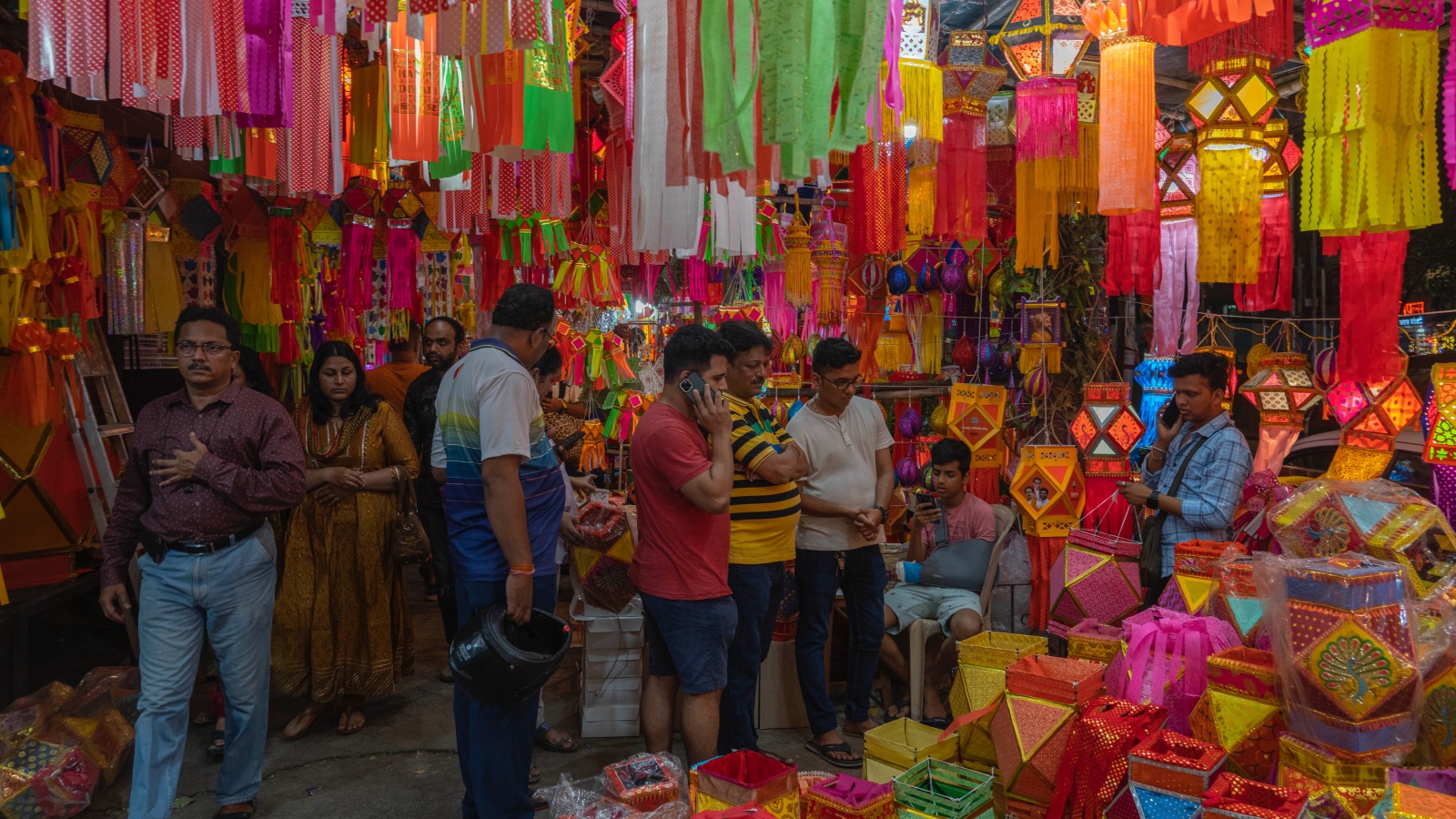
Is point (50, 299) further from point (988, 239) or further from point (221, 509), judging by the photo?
point (988, 239)

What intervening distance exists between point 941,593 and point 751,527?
1.15 metres

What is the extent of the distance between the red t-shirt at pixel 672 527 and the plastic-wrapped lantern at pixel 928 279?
10.4 ft

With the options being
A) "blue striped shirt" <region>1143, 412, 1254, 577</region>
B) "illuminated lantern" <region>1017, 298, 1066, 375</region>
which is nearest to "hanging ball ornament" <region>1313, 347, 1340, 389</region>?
"illuminated lantern" <region>1017, 298, 1066, 375</region>

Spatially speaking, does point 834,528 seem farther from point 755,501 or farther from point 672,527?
point 672,527

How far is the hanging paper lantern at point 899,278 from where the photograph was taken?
17.5 ft

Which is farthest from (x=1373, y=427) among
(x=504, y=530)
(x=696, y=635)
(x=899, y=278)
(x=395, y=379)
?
(x=395, y=379)

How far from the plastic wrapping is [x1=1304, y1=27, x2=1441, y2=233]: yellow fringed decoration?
2.94 feet

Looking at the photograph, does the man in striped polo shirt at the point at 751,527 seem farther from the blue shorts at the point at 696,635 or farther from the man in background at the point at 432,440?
the man in background at the point at 432,440

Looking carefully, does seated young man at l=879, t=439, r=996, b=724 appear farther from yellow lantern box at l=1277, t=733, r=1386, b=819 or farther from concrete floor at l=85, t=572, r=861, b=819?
yellow lantern box at l=1277, t=733, r=1386, b=819

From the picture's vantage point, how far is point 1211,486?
3.04 m

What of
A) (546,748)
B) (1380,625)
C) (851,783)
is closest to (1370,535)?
(1380,625)

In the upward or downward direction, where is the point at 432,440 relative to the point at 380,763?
upward

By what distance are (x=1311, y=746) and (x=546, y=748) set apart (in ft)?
7.95

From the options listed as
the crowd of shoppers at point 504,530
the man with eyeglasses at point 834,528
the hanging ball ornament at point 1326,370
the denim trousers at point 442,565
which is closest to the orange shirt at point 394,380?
the denim trousers at point 442,565
